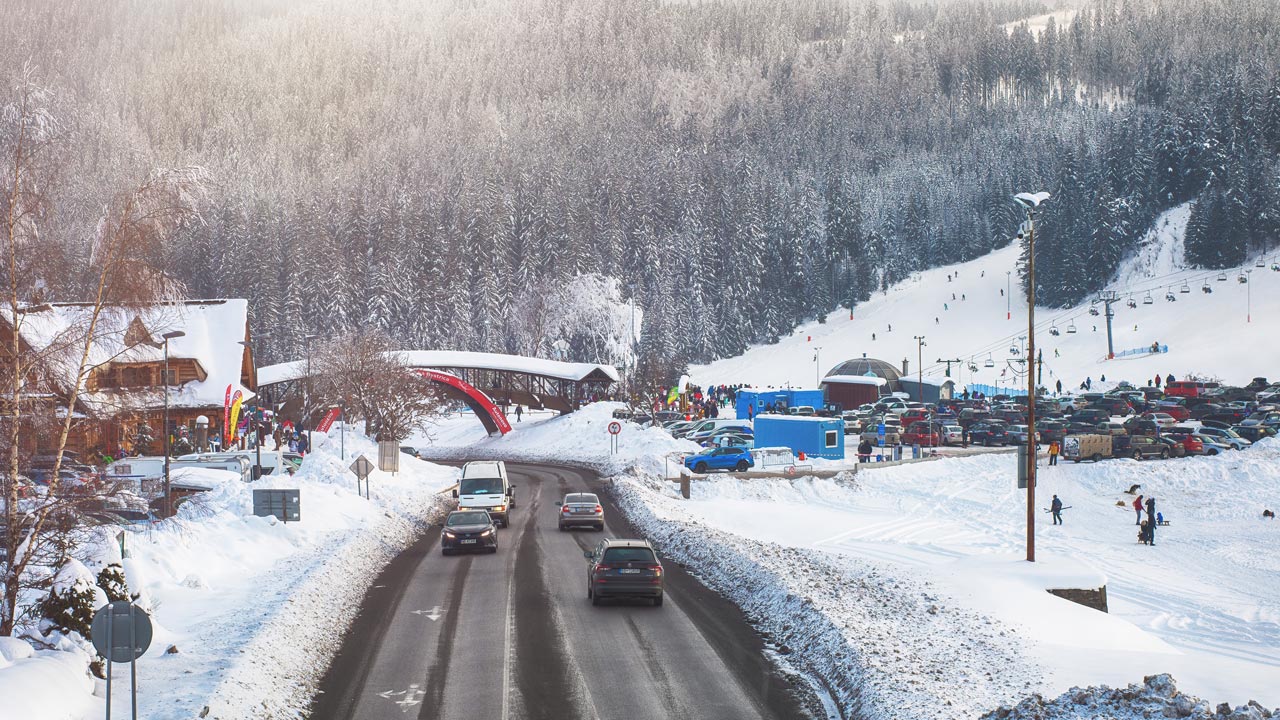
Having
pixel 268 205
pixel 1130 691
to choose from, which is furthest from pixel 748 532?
pixel 268 205

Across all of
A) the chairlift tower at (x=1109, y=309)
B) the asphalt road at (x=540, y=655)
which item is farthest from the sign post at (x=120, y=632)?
the chairlift tower at (x=1109, y=309)

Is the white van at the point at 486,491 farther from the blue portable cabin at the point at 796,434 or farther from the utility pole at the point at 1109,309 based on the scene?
the utility pole at the point at 1109,309

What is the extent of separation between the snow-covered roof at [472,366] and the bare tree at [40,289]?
61.5 meters

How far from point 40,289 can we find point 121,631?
6.19m

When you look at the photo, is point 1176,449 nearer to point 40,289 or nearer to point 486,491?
point 486,491

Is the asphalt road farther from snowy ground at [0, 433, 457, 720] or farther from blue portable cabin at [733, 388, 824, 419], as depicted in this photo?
blue portable cabin at [733, 388, 824, 419]

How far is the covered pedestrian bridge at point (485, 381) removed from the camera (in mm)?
78625

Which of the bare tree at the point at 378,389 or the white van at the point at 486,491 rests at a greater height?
the bare tree at the point at 378,389

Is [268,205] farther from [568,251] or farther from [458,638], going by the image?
[458,638]

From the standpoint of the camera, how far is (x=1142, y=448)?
2343 inches

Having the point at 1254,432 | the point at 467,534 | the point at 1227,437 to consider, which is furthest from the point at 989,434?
the point at 467,534

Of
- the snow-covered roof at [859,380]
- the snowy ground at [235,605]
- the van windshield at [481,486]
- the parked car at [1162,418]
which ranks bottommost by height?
the snowy ground at [235,605]

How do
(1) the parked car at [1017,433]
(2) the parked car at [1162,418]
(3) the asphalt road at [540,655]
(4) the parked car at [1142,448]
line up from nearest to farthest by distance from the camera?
(3) the asphalt road at [540,655] → (4) the parked car at [1142,448] → (1) the parked car at [1017,433] → (2) the parked car at [1162,418]

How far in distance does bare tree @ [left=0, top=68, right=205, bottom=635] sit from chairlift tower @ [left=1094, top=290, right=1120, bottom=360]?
107587 mm
